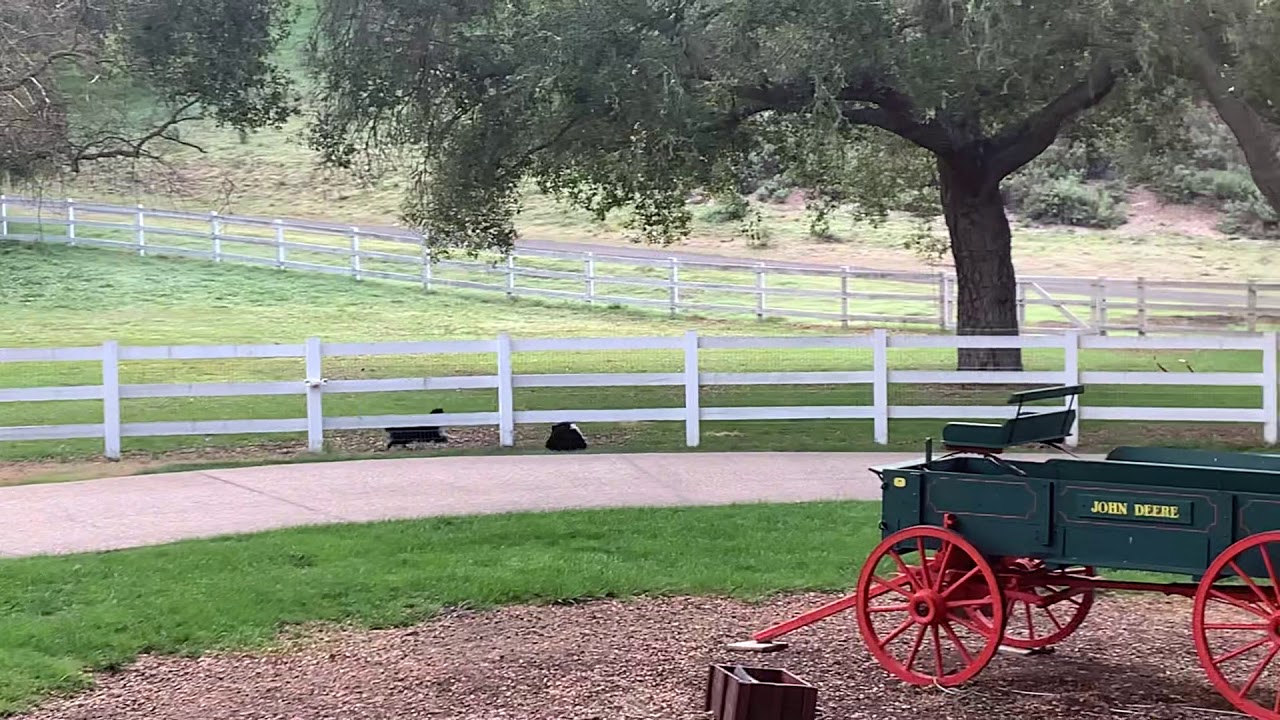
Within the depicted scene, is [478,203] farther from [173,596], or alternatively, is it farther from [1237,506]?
[1237,506]

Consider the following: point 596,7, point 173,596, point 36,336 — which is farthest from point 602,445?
point 36,336

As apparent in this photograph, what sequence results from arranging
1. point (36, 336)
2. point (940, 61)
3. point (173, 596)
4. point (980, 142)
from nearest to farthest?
1. point (173, 596)
2. point (940, 61)
3. point (980, 142)
4. point (36, 336)

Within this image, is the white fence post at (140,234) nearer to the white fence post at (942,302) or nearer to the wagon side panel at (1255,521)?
the white fence post at (942,302)

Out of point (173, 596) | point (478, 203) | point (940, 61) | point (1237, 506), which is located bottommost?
point (173, 596)

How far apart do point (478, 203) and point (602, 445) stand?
3463mm

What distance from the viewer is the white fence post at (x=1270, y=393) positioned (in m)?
12.8

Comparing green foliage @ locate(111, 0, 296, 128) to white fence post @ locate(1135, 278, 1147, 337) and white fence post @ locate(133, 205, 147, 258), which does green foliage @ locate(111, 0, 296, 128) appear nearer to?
white fence post @ locate(1135, 278, 1147, 337)

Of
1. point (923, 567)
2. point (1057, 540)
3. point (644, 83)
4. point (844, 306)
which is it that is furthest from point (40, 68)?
point (844, 306)

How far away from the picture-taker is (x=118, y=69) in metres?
15.0

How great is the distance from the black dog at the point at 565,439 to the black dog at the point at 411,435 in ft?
4.14

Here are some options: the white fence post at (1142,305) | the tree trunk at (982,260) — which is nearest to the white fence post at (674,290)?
the white fence post at (1142,305)

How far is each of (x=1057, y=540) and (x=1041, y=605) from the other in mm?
566

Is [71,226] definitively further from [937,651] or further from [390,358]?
[937,651]

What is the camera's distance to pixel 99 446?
1384 centimetres
